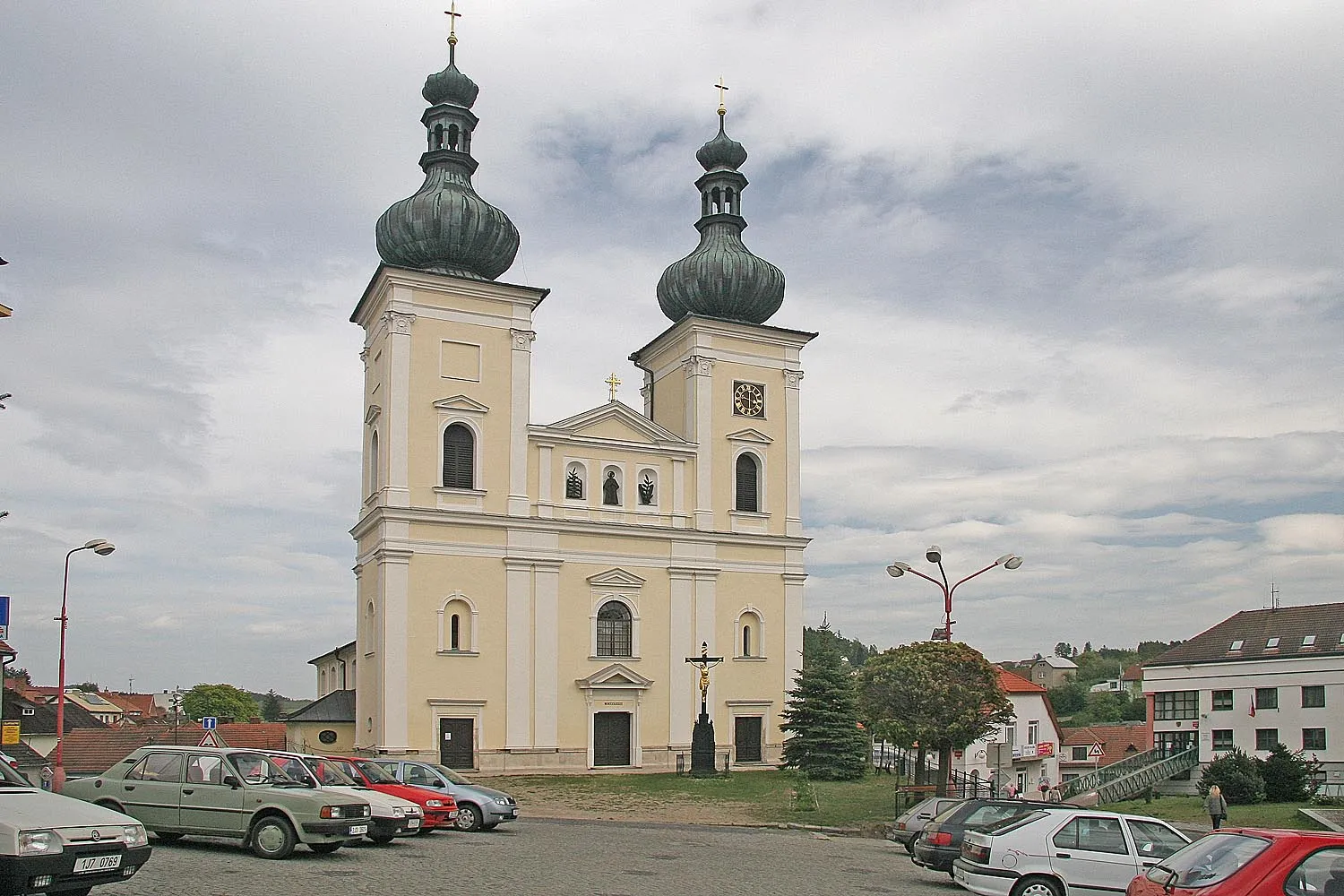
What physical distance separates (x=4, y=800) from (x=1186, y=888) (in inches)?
384

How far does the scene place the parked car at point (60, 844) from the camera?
1100 centimetres

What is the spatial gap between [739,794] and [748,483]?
15652 mm

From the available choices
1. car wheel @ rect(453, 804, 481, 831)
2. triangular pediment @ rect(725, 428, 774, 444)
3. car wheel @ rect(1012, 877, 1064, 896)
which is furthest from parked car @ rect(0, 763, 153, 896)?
triangular pediment @ rect(725, 428, 774, 444)

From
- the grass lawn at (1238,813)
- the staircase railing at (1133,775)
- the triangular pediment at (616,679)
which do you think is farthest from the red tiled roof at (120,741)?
the grass lawn at (1238,813)

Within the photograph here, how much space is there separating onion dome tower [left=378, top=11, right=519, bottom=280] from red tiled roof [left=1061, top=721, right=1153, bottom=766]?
1851 inches

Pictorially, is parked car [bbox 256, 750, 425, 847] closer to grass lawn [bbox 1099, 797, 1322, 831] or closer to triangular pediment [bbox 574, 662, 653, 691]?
grass lawn [bbox 1099, 797, 1322, 831]

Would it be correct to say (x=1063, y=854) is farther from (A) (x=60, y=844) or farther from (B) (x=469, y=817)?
(B) (x=469, y=817)

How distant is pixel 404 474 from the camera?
42.8 metres

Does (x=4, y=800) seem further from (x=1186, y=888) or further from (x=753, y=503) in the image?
(x=753, y=503)

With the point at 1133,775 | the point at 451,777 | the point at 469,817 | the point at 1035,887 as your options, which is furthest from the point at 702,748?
the point at 1035,887

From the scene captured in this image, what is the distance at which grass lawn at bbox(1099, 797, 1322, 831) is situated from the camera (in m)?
29.8

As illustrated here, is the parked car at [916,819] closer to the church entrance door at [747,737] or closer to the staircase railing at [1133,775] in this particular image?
the staircase railing at [1133,775]

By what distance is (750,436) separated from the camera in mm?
48812

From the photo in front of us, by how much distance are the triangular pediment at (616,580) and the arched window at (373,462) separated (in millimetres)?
7785
